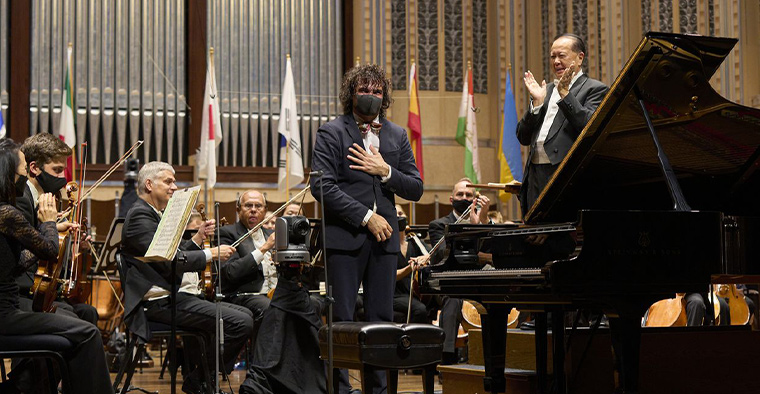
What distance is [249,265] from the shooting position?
4.95 meters

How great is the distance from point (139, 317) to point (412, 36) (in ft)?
18.3

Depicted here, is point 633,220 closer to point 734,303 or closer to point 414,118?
point 734,303

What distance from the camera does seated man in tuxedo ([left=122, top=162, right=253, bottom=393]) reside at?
446 cm

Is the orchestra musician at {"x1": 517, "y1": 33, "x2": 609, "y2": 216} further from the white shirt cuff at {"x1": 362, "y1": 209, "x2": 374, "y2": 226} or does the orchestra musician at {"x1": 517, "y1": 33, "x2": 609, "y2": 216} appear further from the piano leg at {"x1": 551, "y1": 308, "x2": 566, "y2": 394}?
the white shirt cuff at {"x1": 362, "y1": 209, "x2": 374, "y2": 226}

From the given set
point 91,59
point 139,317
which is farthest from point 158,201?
point 91,59

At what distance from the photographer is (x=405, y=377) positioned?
20.1 ft

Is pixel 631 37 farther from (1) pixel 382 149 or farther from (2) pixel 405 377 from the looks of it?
(1) pixel 382 149

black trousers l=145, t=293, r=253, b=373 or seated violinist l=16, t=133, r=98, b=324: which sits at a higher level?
seated violinist l=16, t=133, r=98, b=324

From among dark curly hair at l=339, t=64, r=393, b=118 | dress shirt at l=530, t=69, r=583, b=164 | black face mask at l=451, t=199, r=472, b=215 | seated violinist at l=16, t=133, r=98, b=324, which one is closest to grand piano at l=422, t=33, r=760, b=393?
dress shirt at l=530, t=69, r=583, b=164

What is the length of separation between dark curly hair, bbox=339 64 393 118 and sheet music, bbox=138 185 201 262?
73cm

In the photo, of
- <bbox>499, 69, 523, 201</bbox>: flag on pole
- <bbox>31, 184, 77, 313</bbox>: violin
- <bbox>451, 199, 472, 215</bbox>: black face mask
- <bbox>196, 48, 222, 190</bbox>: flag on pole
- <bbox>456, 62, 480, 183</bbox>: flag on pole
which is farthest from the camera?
<bbox>456, 62, 480, 183</bbox>: flag on pole

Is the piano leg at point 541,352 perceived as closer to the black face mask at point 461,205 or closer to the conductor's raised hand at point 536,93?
the conductor's raised hand at point 536,93

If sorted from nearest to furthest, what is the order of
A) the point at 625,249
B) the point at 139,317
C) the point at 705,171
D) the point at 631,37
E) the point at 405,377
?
the point at 625,249 < the point at 705,171 < the point at 139,317 < the point at 405,377 < the point at 631,37

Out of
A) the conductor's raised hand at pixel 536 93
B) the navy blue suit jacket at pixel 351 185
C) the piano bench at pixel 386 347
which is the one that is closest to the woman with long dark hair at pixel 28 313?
the piano bench at pixel 386 347
